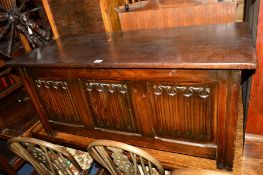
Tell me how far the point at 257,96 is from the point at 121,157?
972 mm

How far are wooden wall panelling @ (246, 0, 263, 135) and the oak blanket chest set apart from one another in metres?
0.08

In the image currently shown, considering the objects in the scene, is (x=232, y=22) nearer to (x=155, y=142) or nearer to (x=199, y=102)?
(x=199, y=102)

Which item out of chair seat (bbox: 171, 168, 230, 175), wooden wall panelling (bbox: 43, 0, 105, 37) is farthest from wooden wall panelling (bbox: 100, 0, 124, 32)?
chair seat (bbox: 171, 168, 230, 175)

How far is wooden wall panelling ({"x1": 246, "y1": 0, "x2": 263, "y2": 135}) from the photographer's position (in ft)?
4.15

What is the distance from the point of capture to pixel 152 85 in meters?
1.42

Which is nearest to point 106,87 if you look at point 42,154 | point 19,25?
point 42,154

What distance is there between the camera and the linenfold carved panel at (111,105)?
158 cm

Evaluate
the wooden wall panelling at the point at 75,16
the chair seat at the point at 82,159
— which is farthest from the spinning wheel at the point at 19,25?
the chair seat at the point at 82,159

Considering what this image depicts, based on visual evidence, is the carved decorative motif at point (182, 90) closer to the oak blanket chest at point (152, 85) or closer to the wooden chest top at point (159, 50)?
the oak blanket chest at point (152, 85)

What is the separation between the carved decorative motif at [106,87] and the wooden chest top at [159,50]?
0.20 metres

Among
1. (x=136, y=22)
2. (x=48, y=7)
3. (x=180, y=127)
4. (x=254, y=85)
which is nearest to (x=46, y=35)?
(x=48, y=7)

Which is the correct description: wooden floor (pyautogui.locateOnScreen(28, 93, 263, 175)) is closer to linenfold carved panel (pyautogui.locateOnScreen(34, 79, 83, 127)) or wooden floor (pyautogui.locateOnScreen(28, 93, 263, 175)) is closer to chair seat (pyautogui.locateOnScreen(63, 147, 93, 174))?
chair seat (pyautogui.locateOnScreen(63, 147, 93, 174))

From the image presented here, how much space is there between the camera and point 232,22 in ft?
5.91

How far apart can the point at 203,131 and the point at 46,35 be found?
187 centimetres
